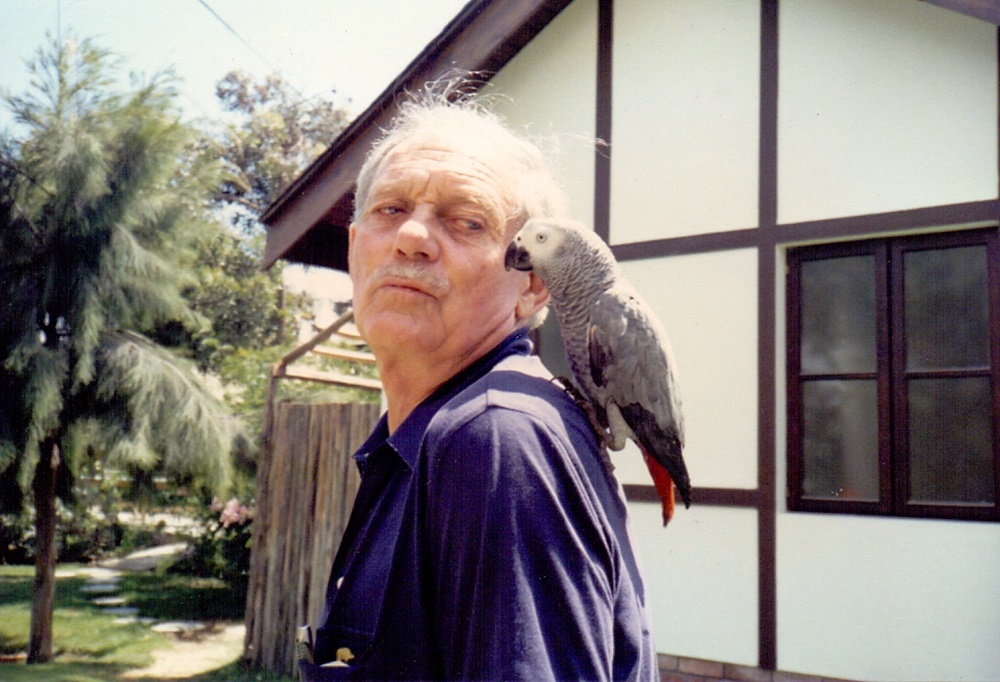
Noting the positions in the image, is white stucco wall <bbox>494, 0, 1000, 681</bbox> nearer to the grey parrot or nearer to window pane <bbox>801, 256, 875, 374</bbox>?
window pane <bbox>801, 256, 875, 374</bbox>

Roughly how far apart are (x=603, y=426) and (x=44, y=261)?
15.6 ft

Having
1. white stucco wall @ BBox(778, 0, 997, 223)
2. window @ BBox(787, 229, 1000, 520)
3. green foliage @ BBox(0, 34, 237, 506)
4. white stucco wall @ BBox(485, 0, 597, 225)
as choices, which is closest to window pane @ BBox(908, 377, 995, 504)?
window @ BBox(787, 229, 1000, 520)

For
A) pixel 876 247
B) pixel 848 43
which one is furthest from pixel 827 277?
pixel 848 43

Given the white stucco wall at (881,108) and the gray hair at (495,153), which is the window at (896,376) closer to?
the white stucco wall at (881,108)

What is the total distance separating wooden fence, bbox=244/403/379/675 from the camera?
5641 mm

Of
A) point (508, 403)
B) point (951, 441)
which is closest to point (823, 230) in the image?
point (951, 441)

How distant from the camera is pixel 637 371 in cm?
195

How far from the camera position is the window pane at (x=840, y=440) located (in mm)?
3758

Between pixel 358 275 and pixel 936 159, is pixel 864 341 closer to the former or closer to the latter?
pixel 936 159

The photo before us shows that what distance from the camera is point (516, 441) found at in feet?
2.78

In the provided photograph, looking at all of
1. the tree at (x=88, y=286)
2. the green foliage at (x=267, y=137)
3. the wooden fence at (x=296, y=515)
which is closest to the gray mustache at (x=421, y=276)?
the wooden fence at (x=296, y=515)

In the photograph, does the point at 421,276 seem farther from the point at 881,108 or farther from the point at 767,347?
the point at 881,108

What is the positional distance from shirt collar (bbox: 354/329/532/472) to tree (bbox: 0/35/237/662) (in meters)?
4.87

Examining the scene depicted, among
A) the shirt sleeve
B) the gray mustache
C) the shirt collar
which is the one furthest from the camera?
the gray mustache
